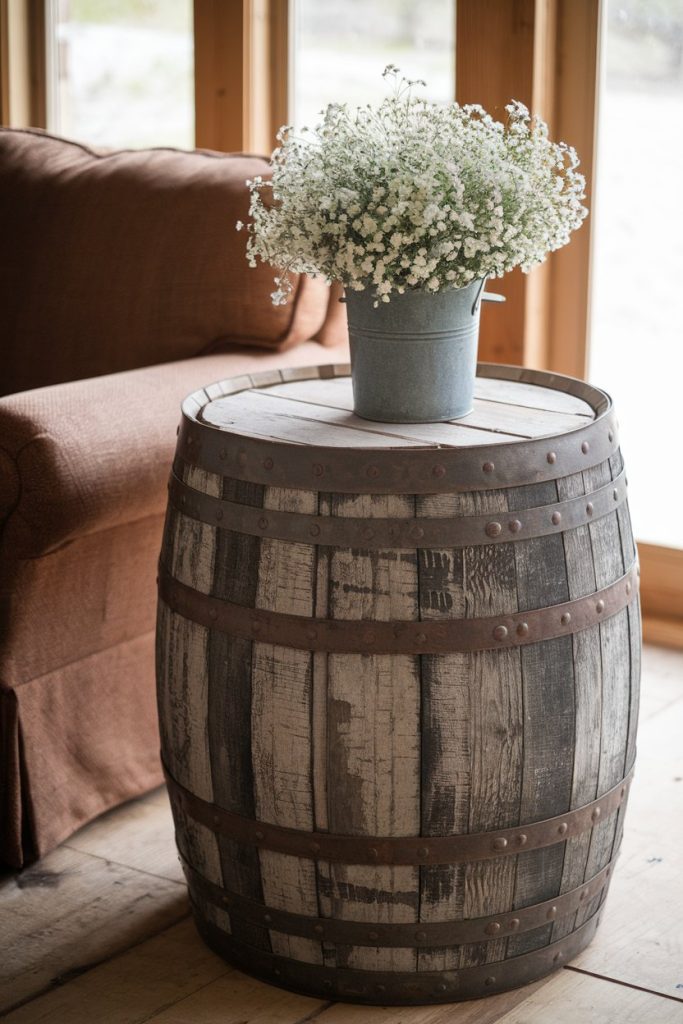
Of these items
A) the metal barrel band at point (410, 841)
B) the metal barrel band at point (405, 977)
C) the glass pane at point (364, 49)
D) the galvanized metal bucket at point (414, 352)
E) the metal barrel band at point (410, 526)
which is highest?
the glass pane at point (364, 49)

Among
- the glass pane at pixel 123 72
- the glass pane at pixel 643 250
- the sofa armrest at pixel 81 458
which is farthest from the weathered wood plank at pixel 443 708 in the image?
the glass pane at pixel 123 72

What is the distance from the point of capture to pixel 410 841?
151 cm

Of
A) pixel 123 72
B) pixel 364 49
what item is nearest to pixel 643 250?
pixel 364 49

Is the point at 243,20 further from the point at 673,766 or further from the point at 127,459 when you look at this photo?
the point at 673,766

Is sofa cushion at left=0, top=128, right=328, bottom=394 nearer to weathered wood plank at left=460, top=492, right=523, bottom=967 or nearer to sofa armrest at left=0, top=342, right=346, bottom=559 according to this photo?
sofa armrest at left=0, top=342, right=346, bottom=559

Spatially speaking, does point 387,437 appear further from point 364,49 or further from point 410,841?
point 364,49

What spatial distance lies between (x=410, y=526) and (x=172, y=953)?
2.40ft

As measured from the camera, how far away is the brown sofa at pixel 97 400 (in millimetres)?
1856

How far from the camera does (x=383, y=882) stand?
60.1 inches

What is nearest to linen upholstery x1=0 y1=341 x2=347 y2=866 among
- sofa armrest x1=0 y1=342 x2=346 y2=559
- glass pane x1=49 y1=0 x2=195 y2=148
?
sofa armrest x1=0 y1=342 x2=346 y2=559

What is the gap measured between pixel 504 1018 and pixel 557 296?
172cm

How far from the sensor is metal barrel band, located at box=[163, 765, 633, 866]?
4.95 feet

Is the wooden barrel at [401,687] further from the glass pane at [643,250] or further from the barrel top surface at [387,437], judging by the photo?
the glass pane at [643,250]

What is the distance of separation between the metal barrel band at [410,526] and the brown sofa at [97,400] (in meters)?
0.39
